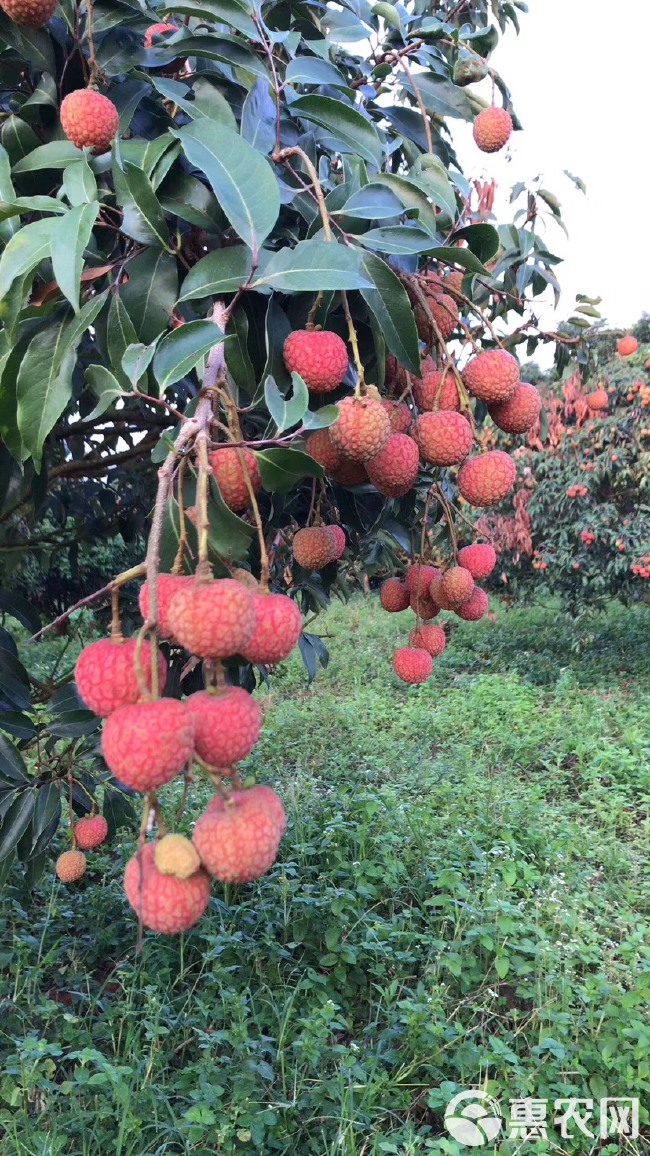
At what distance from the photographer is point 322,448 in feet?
2.46

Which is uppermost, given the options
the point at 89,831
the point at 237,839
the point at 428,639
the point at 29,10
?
the point at 29,10

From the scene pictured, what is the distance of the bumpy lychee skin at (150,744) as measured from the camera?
45cm

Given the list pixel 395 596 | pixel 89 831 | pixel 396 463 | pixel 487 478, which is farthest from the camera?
pixel 89 831

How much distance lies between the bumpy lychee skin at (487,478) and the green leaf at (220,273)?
33cm

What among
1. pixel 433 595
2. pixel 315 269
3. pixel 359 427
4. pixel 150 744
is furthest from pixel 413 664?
pixel 150 744

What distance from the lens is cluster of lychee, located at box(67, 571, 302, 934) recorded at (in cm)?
45

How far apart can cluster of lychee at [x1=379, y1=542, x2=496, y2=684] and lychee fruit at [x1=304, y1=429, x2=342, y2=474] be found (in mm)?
408

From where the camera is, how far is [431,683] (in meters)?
4.97

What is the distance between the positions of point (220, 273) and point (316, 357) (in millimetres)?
98

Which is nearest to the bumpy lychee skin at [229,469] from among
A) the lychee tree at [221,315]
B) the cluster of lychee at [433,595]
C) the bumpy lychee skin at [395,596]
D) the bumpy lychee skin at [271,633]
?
the lychee tree at [221,315]

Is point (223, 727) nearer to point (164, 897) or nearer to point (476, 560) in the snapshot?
point (164, 897)

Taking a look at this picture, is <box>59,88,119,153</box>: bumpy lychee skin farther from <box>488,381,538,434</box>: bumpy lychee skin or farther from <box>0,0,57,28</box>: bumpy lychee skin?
<box>488,381,538,434</box>: bumpy lychee skin

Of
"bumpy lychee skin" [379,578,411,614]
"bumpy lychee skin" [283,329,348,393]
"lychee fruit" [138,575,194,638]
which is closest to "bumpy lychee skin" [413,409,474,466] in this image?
"bumpy lychee skin" [283,329,348,393]

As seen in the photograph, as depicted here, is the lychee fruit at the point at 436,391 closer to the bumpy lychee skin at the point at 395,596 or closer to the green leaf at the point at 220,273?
the green leaf at the point at 220,273
